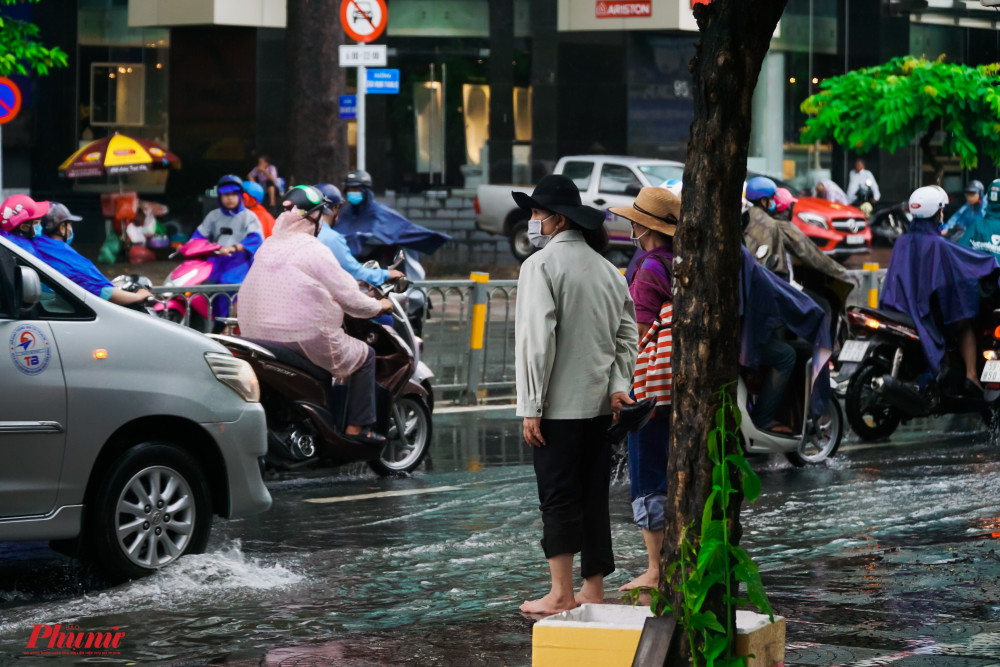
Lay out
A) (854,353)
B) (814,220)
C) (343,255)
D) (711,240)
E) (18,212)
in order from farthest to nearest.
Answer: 1. (814,220)
2. (854,353)
3. (343,255)
4. (18,212)
5. (711,240)

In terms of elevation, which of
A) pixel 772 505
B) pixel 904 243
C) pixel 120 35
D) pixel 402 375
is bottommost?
pixel 772 505

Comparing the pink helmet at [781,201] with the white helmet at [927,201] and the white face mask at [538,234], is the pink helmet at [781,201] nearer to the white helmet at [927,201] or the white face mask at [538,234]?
the white helmet at [927,201]

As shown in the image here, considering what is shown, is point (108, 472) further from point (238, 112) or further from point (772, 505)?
point (238, 112)

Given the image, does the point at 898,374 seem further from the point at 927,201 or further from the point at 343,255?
the point at 343,255

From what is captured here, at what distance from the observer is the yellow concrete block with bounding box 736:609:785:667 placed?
16.2 feet

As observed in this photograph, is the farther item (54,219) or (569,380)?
(54,219)

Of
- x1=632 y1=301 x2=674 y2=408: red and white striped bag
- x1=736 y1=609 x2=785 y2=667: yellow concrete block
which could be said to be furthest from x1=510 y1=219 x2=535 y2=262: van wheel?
x1=736 y1=609 x2=785 y2=667: yellow concrete block

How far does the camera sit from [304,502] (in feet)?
31.8

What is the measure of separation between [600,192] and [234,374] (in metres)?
21.3

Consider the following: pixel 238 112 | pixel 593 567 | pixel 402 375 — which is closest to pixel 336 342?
pixel 402 375

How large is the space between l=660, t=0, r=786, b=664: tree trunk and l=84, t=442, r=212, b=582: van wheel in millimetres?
3243

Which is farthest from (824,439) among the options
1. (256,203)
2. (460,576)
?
(256,203)

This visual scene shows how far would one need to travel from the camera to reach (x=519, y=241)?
29.6 m

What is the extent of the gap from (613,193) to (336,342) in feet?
63.8
